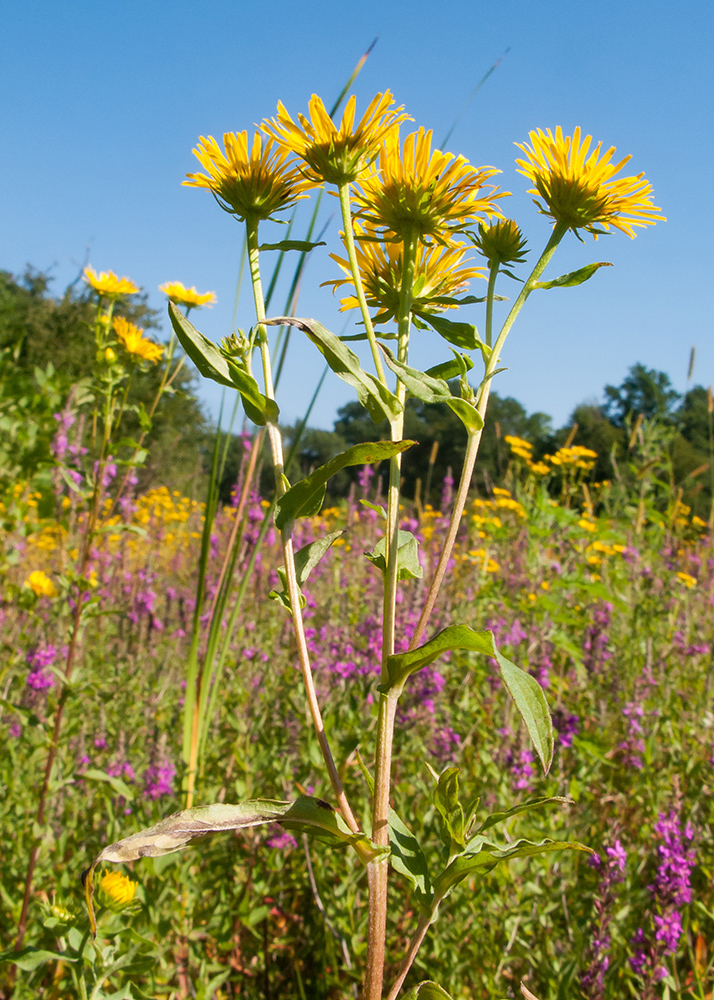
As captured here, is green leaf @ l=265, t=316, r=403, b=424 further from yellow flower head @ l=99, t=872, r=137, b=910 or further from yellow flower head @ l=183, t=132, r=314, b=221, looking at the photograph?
yellow flower head @ l=99, t=872, r=137, b=910

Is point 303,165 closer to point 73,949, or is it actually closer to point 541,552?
point 73,949

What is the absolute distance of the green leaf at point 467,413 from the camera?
0.69 metres

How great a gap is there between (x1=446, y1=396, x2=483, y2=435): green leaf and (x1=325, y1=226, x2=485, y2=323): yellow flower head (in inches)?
6.9

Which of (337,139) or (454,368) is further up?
(337,139)

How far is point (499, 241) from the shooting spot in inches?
32.6

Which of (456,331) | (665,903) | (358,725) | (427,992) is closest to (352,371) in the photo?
(456,331)

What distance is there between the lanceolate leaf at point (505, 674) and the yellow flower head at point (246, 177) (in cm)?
58

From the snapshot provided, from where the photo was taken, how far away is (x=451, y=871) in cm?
66

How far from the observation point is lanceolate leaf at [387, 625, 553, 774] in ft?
1.87

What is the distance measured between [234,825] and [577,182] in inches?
33.7

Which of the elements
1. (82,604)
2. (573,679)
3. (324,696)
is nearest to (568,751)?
(573,679)

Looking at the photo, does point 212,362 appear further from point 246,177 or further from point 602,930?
point 602,930

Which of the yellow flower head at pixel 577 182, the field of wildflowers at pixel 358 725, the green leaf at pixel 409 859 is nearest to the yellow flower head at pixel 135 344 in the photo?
the field of wildflowers at pixel 358 725

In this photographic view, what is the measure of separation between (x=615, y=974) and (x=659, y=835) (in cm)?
36
